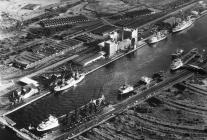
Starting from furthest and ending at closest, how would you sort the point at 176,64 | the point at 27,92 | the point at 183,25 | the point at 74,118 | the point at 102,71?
the point at 183,25 < the point at 102,71 < the point at 176,64 < the point at 27,92 < the point at 74,118

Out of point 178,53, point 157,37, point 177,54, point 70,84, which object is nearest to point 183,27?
point 157,37

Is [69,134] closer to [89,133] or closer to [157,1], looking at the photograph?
[89,133]

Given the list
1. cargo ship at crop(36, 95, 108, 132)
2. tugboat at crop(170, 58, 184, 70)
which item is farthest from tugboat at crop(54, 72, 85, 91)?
tugboat at crop(170, 58, 184, 70)

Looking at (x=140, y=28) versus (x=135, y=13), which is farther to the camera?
(x=135, y=13)

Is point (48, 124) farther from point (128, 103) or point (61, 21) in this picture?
point (61, 21)

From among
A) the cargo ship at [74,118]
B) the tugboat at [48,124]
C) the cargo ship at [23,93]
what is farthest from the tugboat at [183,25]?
the tugboat at [48,124]

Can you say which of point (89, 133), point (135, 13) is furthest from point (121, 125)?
point (135, 13)

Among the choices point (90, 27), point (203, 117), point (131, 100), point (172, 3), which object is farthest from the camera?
point (172, 3)
